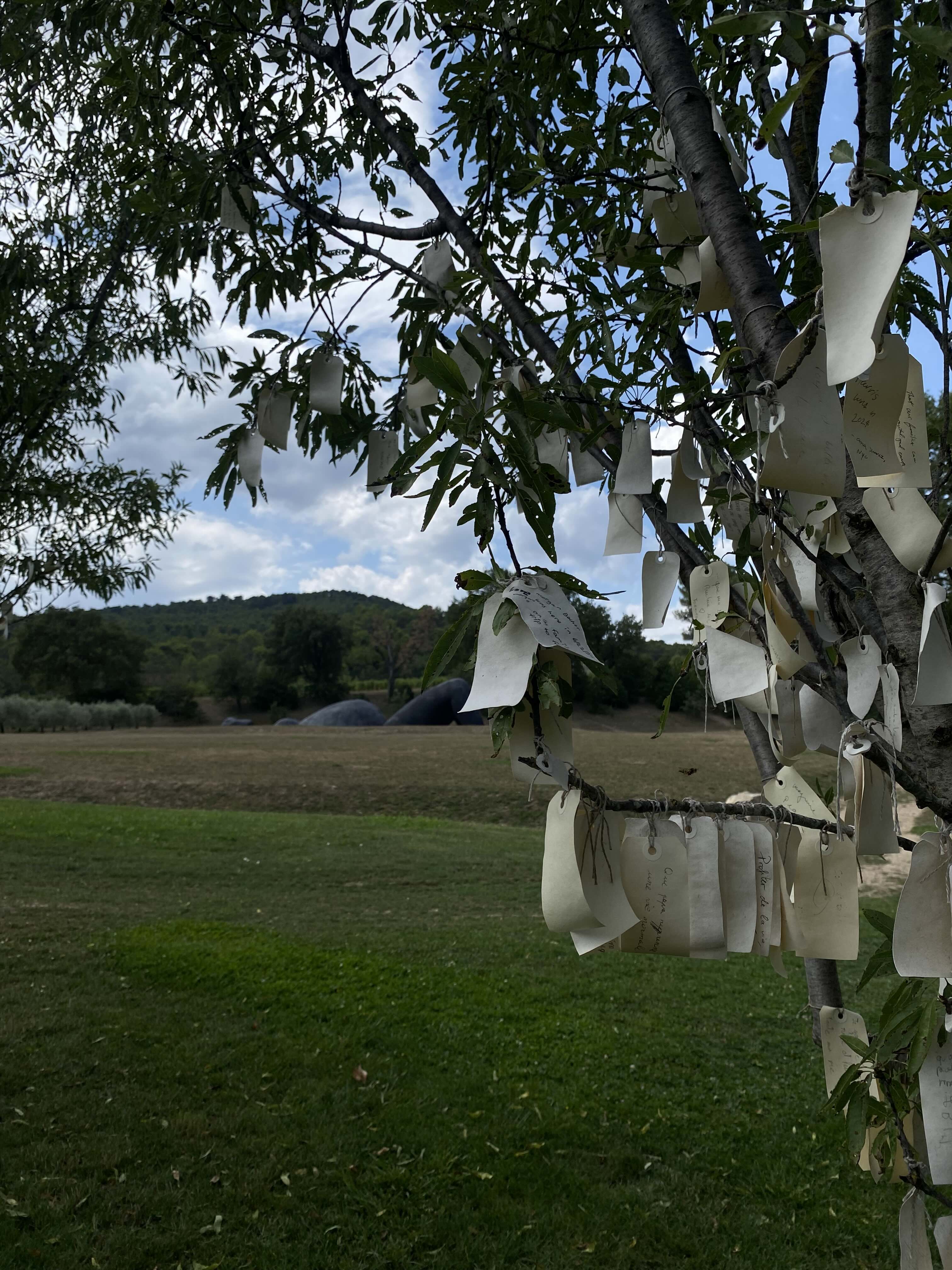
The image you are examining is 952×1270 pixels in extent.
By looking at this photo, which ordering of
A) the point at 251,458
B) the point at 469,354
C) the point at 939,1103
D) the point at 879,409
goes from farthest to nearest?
the point at 251,458 → the point at 469,354 → the point at 939,1103 → the point at 879,409

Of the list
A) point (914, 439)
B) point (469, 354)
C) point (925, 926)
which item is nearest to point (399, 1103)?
point (925, 926)

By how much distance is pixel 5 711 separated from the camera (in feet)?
94.6

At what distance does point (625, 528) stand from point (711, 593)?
163 millimetres

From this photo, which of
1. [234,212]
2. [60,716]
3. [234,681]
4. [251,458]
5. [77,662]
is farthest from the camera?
[234,681]

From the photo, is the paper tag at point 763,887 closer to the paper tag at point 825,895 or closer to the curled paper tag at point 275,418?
the paper tag at point 825,895

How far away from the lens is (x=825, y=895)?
1.02 metres

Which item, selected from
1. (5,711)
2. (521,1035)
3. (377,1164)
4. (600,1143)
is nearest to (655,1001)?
(521,1035)

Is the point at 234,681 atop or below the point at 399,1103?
atop

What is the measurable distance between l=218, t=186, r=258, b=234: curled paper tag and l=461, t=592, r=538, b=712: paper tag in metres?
1.21

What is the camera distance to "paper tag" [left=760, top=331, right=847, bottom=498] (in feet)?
2.43

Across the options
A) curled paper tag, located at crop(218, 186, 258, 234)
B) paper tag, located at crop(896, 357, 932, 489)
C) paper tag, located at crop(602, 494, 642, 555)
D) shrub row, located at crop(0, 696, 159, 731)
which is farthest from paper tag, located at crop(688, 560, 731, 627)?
shrub row, located at crop(0, 696, 159, 731)

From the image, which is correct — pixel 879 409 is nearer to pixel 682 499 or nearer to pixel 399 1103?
pixel 682 499

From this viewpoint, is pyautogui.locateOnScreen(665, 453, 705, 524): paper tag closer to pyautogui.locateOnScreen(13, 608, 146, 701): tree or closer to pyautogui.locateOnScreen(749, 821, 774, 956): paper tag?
pyautogui.locateOnScreen(749, 821, 774, 956): paper tag

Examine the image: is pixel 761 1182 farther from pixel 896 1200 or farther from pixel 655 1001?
pixel 655 1001
